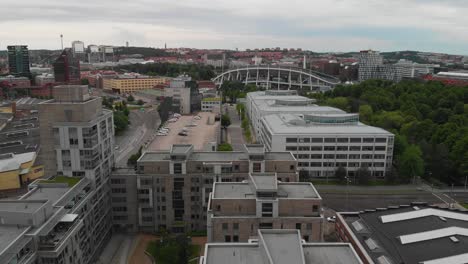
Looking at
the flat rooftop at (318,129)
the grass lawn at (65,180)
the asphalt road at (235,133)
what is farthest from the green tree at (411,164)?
the grass lawn at (65,180)

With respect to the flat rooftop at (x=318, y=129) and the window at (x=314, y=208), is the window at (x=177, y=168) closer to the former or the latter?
the window at (x=314, y=208)

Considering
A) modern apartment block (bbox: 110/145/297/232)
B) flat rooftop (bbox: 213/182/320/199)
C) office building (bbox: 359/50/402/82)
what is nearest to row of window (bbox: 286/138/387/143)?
modern apartment block (bbox: 110/145/297/232)

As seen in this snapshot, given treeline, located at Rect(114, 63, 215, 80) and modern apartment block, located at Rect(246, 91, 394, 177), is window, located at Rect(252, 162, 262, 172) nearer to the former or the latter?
modern apartment block, located at Rect(246, 91, 394, 177)

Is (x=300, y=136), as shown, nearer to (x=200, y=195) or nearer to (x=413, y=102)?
(x=200, y=195)

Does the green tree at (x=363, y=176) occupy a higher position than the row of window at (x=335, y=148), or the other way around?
the row of window at (x=335, y=148)

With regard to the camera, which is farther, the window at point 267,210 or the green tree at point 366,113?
the green tree at point 366,113

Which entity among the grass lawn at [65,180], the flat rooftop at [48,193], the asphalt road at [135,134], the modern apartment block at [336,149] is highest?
the grass lawn at [65,180]
